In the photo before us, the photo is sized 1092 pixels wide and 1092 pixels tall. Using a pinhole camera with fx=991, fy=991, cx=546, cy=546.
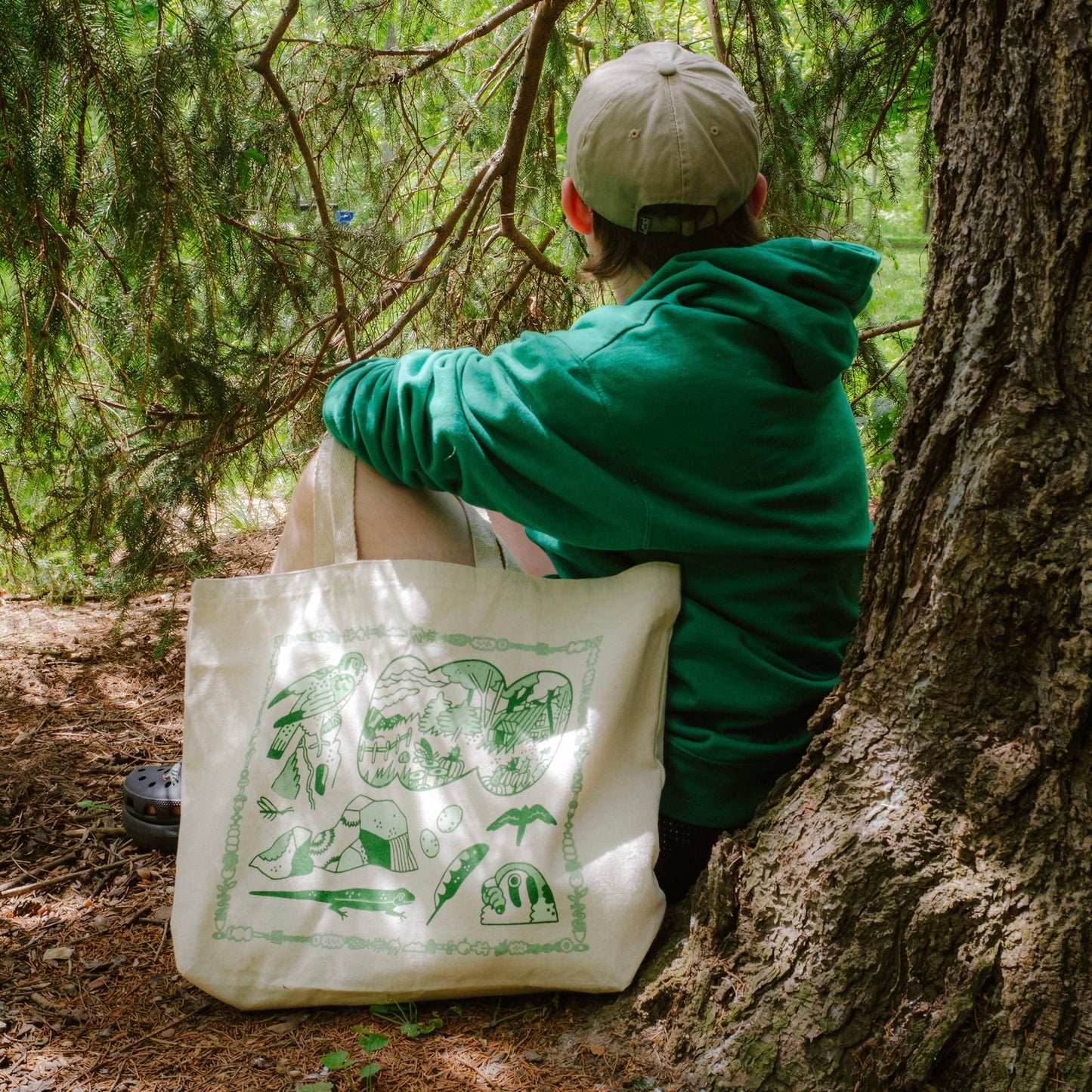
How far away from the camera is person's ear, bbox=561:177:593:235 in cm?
152

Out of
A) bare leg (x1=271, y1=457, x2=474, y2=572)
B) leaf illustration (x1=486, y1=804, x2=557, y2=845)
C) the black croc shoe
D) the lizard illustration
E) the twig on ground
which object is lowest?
the twig on ground

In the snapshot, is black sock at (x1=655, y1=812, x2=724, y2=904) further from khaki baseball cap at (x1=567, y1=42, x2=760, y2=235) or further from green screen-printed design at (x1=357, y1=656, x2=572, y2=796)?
khaki baseball cap at (x1=567, y1=42, x2=760, y2=235)

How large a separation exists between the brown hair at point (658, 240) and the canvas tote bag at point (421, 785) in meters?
0.49

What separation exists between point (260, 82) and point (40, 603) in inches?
77.2

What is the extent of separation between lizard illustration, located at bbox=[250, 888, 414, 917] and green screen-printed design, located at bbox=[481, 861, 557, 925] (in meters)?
0.11

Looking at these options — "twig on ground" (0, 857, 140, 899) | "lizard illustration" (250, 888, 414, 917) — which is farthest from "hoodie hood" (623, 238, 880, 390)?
"twig on ground" (0, 857, 140, 899)

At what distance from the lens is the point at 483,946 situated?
129 centimetres

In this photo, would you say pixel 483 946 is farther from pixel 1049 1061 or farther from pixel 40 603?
pixel 40 603

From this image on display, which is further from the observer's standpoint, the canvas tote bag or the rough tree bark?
the canvas tote bag

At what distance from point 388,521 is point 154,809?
0.80 m

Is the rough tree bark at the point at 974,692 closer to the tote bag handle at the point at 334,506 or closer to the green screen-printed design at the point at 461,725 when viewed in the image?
the green screen-printed design at the point at 461,725

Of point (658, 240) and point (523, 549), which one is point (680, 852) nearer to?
point (523, 549)

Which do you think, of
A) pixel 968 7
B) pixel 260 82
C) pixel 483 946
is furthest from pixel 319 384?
pixel 968 7

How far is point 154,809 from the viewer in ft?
6.10
